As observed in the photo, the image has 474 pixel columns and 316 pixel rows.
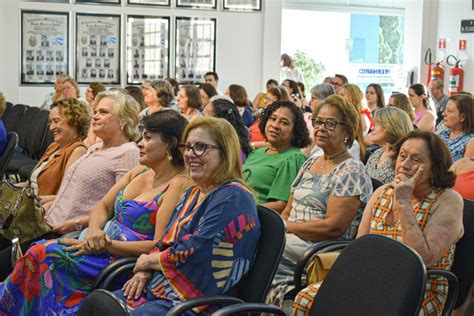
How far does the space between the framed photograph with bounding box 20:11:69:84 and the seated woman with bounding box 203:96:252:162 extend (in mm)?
6365

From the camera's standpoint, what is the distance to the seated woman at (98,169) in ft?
13.6

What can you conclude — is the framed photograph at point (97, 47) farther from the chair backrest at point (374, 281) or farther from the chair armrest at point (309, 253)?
the chair backrest at point (374, 281)

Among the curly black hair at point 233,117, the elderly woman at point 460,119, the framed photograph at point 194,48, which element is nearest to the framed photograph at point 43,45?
the framed photograph at point 194,48

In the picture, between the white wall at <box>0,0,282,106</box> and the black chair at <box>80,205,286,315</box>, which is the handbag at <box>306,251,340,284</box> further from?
the white wall at <box>0,0,282,106</box>

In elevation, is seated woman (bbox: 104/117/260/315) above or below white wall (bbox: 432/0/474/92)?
below

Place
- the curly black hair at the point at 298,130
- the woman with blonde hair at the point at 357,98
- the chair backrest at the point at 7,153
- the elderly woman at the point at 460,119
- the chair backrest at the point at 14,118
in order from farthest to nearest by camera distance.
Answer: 1. the chair backrest at the point at 14,118
2. the woman with blonde hair at the point at 357,98
3. the chair backrest at the point at 7,153
4. the elderly woman at the point at 460,119
5. the curly black hair at the point at 298,130

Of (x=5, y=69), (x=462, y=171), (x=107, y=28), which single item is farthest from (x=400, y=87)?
(x=462, y=171)

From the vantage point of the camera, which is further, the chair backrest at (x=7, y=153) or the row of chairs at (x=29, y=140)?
the row of chairs at (x=29, y=140)

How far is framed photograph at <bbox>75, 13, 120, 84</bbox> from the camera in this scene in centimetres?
1106

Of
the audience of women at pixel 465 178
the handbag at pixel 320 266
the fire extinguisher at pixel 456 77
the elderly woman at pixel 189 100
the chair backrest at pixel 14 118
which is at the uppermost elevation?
the fire extinguisher at pixel 456 77

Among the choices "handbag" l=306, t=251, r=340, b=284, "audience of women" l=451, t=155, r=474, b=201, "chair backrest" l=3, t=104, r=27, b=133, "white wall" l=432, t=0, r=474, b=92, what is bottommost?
"handbag" l=306, t=251, r=340, b=284

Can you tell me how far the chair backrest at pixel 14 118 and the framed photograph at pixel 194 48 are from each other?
3136 millimetres

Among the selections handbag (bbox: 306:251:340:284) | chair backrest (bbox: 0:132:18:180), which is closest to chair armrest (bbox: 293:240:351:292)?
handbag (bbox: 306:251:340:284)

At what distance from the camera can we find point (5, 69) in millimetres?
10703
